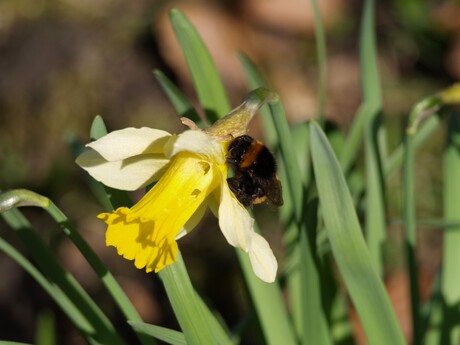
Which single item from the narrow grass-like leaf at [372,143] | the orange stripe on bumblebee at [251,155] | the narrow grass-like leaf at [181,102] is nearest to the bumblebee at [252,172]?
the orange stripe on bumblebee at [251,155]

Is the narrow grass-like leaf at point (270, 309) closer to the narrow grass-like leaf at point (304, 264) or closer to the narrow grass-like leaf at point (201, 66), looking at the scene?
the narrow grass-like leaf at point (304, 264)

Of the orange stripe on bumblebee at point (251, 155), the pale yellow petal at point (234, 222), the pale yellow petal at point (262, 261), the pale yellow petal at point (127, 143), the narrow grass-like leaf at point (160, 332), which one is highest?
the pale yellow petal at point (127, 143)

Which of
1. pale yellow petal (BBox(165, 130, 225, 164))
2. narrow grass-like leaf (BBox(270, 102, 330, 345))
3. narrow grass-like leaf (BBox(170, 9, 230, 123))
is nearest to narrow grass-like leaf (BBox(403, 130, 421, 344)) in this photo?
narrow grass-like leaf (BBox(270, 102, 330, 345))

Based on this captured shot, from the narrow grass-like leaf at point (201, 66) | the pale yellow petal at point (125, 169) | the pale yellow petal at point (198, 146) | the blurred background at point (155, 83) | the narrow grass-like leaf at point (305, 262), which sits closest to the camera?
the pale yellow petal at point (198, 146)

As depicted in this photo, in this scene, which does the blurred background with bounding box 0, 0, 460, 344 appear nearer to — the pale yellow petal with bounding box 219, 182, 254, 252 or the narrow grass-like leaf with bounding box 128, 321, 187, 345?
the narrow grass-like leaf with bounding box 128, 321, 187, 345

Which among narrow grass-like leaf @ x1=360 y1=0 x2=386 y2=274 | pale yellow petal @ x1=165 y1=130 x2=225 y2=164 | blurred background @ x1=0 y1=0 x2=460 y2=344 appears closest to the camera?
pale yellow petal @ x1=165 y1=130 x2=225 y2=164

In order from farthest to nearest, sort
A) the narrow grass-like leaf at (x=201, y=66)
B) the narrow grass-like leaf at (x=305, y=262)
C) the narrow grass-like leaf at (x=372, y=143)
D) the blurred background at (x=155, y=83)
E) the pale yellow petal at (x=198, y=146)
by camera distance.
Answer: the blurred background at (x=155, y=83) → the narrow grass-like leaf at (x=372, y=143) → the narrow grass-like leaf at (x=201, y=66) → the narrow grass-like leaf at (x=305, y=262) → the pale yellow petal at (x=198, y=146)
